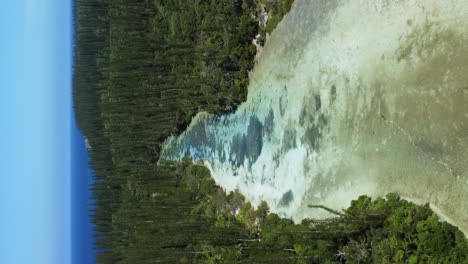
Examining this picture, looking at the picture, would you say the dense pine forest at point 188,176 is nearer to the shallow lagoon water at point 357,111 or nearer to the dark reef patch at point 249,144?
the shallow lagoon water at point 357,111

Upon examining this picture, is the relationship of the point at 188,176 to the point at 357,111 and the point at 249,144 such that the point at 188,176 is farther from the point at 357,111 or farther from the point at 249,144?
the point at 357,111

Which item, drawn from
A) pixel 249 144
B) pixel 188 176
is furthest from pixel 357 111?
pixel 188 176

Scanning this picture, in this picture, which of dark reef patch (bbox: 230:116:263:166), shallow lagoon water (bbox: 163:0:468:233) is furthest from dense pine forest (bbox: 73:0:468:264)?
dark reef patch (bbox: 230:116:263:166)

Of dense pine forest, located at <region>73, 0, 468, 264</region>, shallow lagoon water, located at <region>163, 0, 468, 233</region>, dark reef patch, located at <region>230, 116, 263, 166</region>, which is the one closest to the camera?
shallow lagoon water, located at <region>163, 0, 468, 233</region>

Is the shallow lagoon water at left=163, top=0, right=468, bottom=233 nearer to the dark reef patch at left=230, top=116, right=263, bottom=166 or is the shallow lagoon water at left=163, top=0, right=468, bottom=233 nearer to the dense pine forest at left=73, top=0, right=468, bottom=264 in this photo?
the dark reef patch at left=230, top=116, right=263, bottom=166

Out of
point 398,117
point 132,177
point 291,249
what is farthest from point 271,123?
point 132,177

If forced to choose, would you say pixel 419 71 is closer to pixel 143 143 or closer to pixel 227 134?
pixel 227 134
